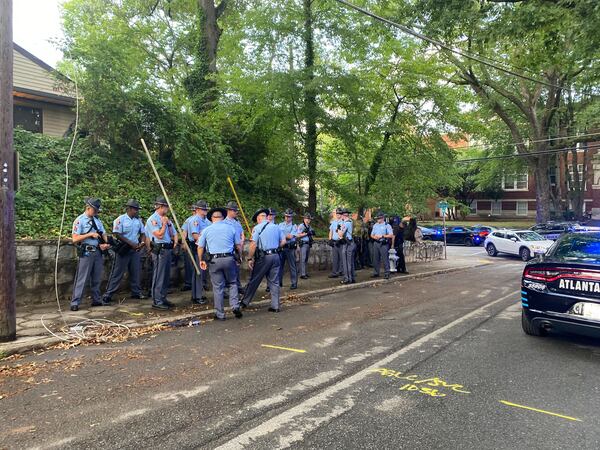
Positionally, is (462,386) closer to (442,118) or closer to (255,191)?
(255,191)

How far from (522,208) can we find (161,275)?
173 feet

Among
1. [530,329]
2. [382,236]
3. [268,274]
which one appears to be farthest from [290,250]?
[530,329]

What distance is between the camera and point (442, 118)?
49.9 feet

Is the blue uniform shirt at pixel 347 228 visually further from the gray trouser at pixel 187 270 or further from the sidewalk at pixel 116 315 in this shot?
the gray trouser at pixel 187 270

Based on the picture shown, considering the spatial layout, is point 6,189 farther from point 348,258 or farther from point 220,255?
point 348,258

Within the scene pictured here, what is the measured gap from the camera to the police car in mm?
5007

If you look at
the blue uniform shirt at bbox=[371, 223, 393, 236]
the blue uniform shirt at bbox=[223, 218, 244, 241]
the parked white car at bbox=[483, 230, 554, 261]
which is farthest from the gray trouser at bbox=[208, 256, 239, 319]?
the parked white car at bbox=[483, 230, 554, 261]

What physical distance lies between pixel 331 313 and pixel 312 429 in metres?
4.41

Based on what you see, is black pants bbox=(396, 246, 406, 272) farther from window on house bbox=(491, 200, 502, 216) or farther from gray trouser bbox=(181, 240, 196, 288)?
window on house bbox=(491, 200, 502, 216)

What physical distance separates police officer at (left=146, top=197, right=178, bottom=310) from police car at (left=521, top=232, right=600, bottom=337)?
5811 millimetres

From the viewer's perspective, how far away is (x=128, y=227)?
8.00 metres

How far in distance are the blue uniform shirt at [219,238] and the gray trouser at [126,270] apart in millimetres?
2026

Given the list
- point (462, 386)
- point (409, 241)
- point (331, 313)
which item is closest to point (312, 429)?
point (462, 386)

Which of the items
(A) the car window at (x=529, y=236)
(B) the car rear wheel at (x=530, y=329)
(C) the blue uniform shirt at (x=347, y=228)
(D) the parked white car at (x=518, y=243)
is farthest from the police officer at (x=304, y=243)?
(A) the car window at (x=529, y=236)
